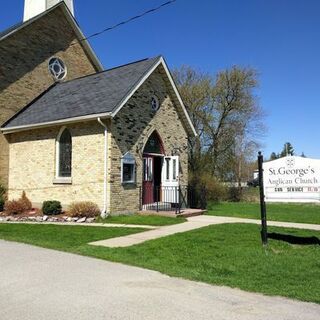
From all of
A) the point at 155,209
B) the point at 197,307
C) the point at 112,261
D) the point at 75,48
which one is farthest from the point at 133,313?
the point at 75,48

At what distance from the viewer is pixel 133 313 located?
546cm

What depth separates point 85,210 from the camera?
1684 centimetres

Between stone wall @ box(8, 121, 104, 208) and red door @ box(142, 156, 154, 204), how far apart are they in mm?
2520

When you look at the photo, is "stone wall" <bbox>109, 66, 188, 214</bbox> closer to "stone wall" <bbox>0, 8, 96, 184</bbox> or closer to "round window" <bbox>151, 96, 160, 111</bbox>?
"round window" <bbox>151, 96, 160, 111</bbox>

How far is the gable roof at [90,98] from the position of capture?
687 inches

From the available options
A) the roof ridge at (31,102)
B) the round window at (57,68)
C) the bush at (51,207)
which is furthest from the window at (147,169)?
the round window at (57,68)

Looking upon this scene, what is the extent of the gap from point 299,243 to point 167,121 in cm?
1119

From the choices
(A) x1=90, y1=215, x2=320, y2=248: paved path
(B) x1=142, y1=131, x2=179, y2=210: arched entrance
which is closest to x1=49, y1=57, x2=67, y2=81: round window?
(B) x1=142, y1=131, x2=179, y2=210: arched entrance

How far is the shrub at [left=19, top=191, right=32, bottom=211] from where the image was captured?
19.5 metres

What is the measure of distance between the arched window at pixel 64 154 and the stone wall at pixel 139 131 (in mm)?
2784

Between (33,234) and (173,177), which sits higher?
(173,177)

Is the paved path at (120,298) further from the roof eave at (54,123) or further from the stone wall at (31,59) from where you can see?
the stone wall at (31,59)

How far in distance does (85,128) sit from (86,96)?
2.23 m

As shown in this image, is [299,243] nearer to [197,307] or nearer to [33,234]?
[197,307]
